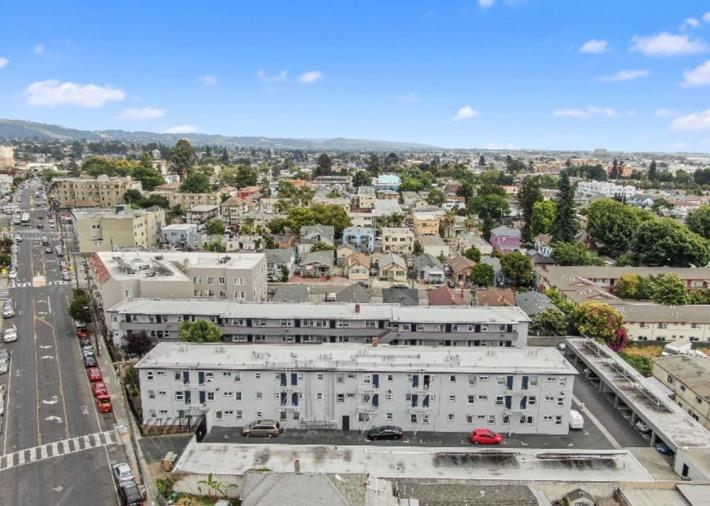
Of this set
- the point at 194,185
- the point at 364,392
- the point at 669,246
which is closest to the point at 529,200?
the point at 669,246

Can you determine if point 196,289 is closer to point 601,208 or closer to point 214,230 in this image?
point 214,230

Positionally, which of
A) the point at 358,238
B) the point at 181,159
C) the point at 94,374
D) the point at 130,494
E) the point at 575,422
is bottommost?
the point at 130,494

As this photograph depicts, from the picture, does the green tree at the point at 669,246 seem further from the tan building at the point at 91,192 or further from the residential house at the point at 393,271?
the tan building at the point at 91,192

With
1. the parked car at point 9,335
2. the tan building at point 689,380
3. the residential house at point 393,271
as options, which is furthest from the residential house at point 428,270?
the parked car at point 9,335

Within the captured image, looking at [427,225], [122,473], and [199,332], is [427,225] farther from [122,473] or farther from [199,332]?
[122,473]

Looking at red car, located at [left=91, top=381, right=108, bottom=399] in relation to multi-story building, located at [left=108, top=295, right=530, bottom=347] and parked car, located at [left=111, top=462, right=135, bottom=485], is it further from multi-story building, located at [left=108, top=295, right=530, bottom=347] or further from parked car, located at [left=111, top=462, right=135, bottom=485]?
parked car, located at [left=111, top=462, right=135, bottom=485]

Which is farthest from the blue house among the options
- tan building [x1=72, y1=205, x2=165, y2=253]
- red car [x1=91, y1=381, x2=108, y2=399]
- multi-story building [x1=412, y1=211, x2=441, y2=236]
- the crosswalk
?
the crosswalk

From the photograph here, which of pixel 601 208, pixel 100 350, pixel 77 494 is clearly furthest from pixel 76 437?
pixel 601 208
